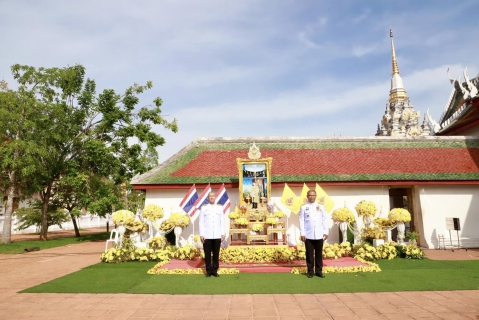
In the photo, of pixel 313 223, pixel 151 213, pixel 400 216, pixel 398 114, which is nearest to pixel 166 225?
pixel 151 213

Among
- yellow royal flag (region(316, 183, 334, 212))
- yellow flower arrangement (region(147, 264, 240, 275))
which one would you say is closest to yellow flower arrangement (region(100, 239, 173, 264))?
yellow flower arrangement (region(147, 264, 240, 275))

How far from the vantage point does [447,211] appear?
39.6 feet

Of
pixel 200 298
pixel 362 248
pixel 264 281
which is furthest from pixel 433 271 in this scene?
pixel 200 298

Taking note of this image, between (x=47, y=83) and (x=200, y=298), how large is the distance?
17.2m

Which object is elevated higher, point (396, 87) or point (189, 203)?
point (396, 87)

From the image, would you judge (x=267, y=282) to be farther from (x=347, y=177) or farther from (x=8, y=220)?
(x=8, y=220)

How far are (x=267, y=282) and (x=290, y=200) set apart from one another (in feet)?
16.6

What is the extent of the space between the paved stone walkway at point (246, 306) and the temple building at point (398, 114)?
43621 mm

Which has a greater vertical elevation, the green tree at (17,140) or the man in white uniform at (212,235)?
the green tree at (17,140)

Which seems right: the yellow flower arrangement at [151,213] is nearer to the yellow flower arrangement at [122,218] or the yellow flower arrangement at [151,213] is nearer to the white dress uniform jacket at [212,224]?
the yellow flower arrangement at [122,218]

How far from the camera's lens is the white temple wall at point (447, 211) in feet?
38.8

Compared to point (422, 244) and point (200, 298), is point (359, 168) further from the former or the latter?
point (200, 298)

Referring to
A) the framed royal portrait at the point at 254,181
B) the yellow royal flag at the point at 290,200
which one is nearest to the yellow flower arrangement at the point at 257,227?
the framed royal portrait at the point at 254,181

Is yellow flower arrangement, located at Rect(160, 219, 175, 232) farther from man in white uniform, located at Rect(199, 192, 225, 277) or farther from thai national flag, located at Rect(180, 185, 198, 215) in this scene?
man in white uniform, located at Rect(199, 192, 225, 277)
